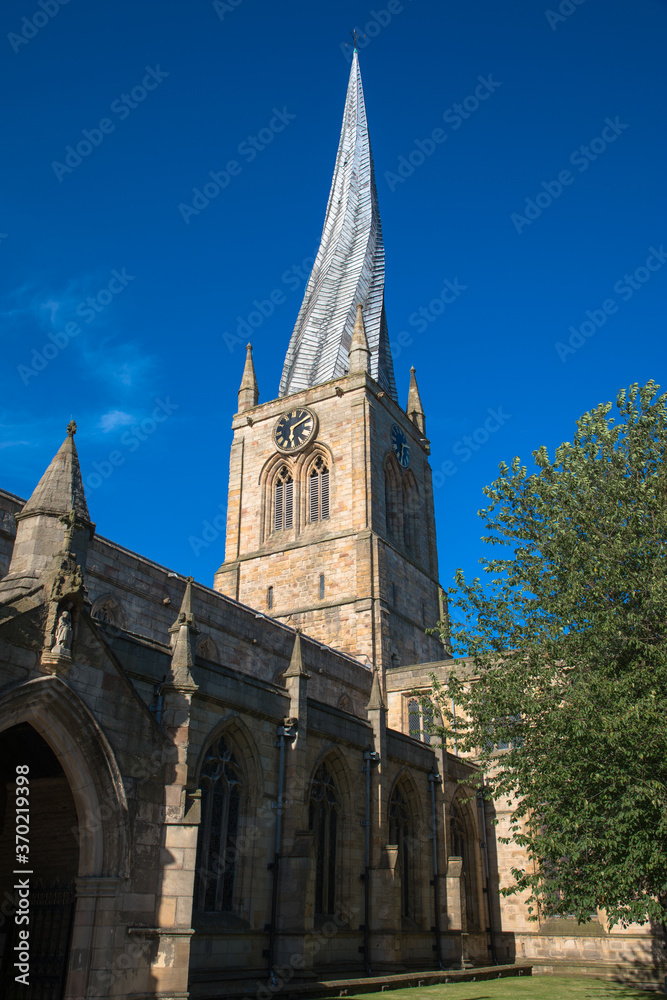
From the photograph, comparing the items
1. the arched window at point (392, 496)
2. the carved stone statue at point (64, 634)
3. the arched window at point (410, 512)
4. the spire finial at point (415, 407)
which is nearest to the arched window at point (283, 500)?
the arched window at point (392, 496)

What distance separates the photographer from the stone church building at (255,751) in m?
11.4

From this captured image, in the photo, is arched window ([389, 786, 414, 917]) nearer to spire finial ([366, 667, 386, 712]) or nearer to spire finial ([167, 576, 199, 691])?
spire finial ([366, 667, 386, 712])

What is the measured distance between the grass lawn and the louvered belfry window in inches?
896

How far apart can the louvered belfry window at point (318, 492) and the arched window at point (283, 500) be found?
44.2 inches

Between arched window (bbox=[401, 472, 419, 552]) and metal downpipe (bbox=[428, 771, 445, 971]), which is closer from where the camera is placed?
metal downpipe (bbox=[428, 771, 445, 971])

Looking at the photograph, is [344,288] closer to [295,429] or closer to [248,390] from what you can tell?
[248,390]

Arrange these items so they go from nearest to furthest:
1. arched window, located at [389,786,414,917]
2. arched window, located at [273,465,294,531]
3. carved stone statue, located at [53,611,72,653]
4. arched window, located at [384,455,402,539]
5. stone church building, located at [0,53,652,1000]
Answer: carved stone statue, located at [53,611,72,653]
stone church building, located at [0,53,652,1000]
arched window, located at [389,786,414,917]
arched window, located at [273,465,294,531]
arched window, located at [384,455,402,539]

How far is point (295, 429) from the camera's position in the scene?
44188mm

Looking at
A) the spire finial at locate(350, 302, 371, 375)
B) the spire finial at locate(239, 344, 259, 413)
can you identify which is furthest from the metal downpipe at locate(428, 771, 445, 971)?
the spire finial at locate(239, 344, 259, 413)

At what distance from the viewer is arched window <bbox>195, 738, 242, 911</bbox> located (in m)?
16.2

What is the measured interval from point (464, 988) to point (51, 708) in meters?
15.0

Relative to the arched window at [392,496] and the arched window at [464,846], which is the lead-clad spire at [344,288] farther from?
the arched window at [464,846]

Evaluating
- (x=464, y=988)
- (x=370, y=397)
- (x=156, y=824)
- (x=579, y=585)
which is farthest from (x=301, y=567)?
(x=156, y=824)

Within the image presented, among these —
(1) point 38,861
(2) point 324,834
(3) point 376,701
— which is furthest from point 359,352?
(1) point 38,861
